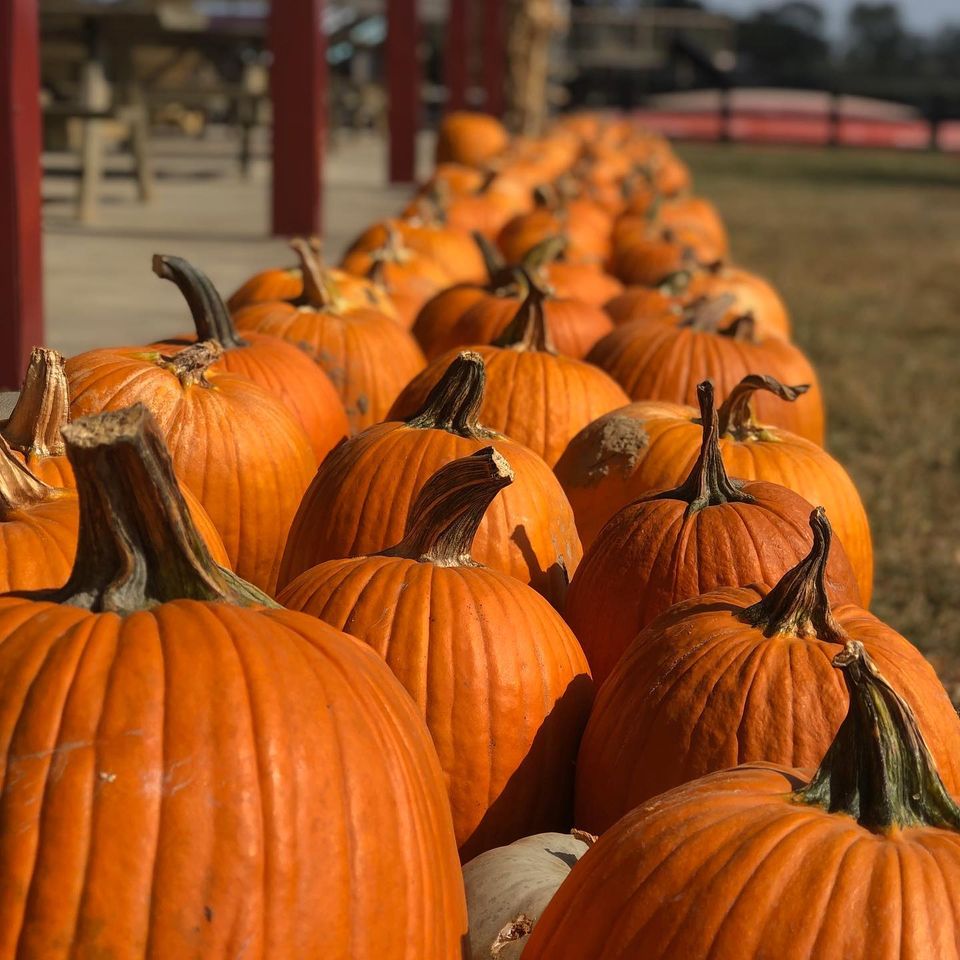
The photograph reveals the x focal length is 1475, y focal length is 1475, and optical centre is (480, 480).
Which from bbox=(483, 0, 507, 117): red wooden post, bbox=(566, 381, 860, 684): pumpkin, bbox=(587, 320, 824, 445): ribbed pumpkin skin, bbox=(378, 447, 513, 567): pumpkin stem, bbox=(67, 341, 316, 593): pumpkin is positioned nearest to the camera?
bbox=(378, 447, 513, 567): pumpkin stem

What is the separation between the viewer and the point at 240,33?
52.1 ft

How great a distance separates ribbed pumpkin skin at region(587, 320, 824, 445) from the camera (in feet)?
14.2

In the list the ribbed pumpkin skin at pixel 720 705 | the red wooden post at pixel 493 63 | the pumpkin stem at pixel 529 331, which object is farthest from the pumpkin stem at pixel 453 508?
the red wooden post at pixel 493 63

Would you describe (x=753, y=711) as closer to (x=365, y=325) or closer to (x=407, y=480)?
(x=407, y=480)

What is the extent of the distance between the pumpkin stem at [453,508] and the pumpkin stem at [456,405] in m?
0.47

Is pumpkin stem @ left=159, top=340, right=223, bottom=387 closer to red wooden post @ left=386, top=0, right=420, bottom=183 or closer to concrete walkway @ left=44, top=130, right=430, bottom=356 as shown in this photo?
concrete walkway @ left=44, top=130, right=430, bottom=356

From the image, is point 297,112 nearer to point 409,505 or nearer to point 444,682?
point 409,505

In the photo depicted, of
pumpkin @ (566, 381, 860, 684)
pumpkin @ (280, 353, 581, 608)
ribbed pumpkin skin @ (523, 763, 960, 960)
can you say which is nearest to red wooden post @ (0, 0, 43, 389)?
pumpkin @ (280, 353, 581, 608)

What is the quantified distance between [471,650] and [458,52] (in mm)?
19110

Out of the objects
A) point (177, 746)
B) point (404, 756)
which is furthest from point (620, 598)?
point (177, 746)

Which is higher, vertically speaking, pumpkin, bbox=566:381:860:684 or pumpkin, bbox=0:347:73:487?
pumpkin, bbox=0:347:73:487

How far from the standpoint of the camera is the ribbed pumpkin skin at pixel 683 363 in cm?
433

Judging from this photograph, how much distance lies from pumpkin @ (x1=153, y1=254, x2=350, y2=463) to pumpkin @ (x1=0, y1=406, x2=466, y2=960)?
69.7 inches

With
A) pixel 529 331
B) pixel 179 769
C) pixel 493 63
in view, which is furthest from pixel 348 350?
pixel 493 63
